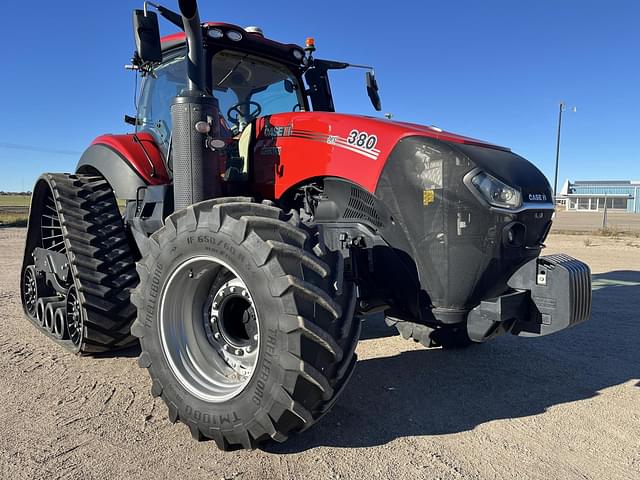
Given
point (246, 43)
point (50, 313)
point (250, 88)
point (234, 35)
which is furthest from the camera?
point (50, 313)

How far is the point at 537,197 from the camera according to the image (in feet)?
10.1

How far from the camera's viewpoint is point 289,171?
3617 mm

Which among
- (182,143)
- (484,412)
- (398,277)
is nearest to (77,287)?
(182,143)

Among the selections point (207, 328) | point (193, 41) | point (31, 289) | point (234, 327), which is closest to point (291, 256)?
point (234, 327)

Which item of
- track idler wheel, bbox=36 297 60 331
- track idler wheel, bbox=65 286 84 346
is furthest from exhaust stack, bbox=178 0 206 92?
track idler wheel, bbox=36 297 60 331

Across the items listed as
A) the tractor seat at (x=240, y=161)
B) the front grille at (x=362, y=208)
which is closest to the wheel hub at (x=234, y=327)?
the front grille at (x=362, y=208)

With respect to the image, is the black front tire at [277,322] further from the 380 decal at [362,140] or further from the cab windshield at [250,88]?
the cab windshield at [250,88]

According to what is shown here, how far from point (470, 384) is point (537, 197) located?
5.02 ft

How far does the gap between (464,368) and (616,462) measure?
1.51m

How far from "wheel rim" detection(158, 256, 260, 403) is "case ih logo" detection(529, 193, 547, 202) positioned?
1.83 metres

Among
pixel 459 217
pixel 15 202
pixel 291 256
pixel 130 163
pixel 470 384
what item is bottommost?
pixel 15 202

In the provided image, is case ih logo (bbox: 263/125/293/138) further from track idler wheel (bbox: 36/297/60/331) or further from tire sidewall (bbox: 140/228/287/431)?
track idler wheel (bbox: 36/297/60/331)

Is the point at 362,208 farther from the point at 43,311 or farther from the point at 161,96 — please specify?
the point at 43,311

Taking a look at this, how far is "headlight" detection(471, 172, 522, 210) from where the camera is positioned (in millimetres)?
2885
